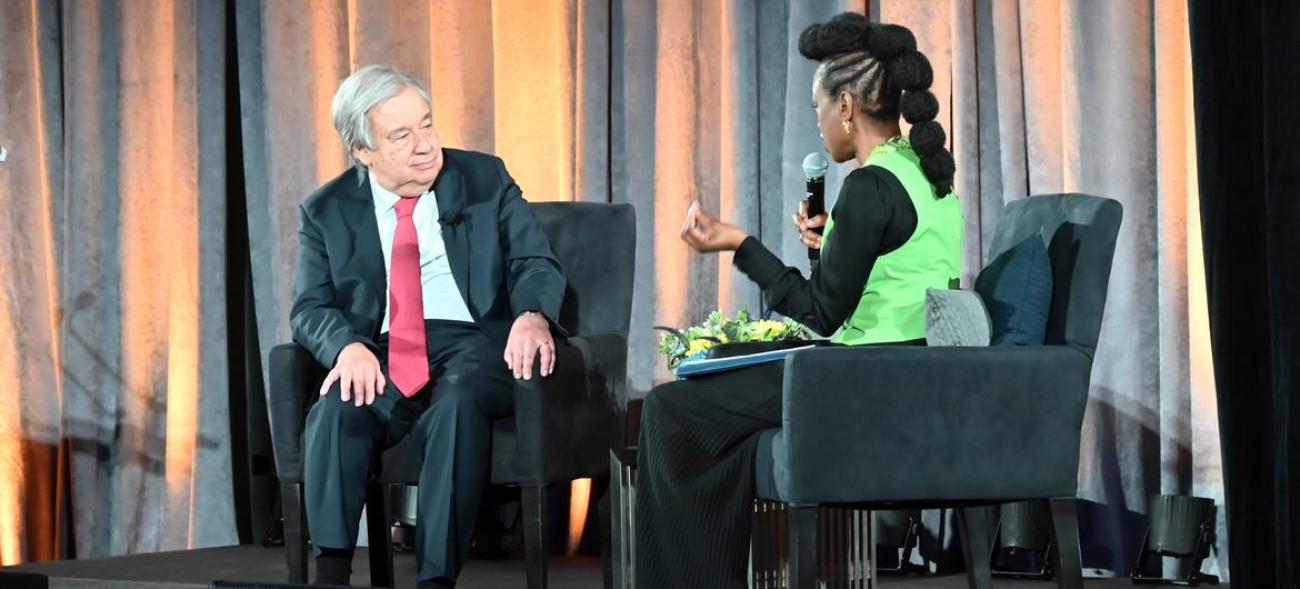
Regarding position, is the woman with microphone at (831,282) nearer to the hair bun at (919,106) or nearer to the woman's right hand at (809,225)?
the hair bun at (919,106)

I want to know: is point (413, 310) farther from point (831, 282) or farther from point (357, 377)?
point (831, 282)

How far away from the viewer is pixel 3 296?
4.74 meters

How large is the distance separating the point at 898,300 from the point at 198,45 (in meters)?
2.84

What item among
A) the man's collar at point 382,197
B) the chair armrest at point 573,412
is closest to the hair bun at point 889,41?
the chair armrest at point 573,412

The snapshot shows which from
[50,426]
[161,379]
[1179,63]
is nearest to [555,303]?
[1179,63]

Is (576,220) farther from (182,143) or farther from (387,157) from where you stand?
(182,143)

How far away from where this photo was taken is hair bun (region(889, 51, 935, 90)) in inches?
105

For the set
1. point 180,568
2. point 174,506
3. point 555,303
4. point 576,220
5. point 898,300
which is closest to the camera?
point 898,300

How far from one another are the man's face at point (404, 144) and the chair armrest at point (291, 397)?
15.7 inches

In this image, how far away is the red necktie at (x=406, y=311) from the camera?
2.93m

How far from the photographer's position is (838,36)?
106 inches

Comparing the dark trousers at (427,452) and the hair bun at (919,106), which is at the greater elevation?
the hair bun at (919,106)

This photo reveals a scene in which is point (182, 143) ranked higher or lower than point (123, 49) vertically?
lower

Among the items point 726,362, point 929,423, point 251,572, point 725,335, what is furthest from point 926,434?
point 251,572
